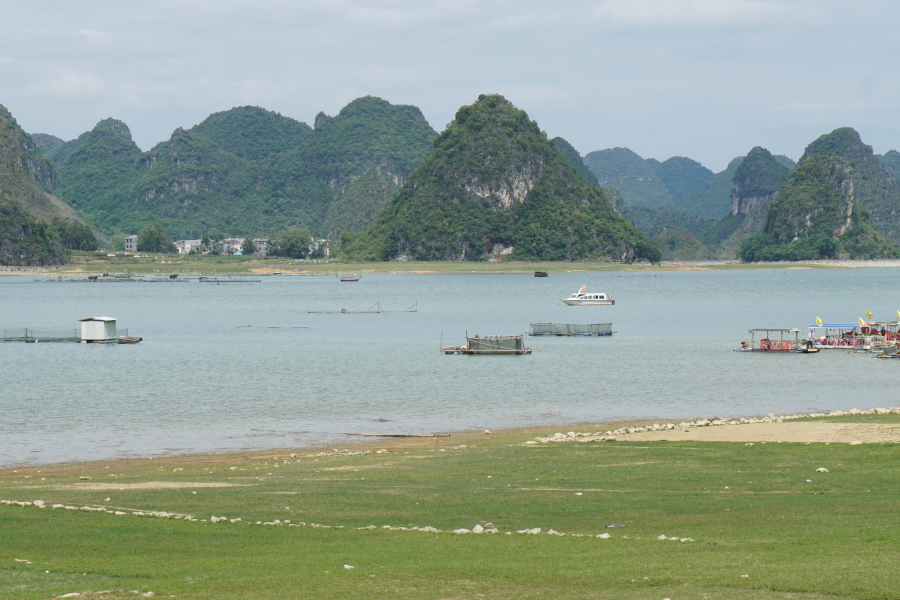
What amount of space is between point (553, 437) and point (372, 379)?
21227 millimetres

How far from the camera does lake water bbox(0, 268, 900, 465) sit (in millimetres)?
34344

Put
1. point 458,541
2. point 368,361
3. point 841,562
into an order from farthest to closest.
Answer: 1. point 368,361
2. point 458,541
3. point 841,562

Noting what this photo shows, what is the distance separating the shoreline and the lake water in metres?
1.42

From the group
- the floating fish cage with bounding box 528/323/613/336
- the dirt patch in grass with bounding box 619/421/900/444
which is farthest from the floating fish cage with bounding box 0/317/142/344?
the dirt patch in grass with bounding box 619/421/900/444

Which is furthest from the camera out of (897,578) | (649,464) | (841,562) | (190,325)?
(190,325)

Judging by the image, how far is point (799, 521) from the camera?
15219 millimetres

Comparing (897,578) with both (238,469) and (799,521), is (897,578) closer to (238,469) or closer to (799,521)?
(799,521)

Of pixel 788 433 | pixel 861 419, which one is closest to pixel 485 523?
pixel 788 433

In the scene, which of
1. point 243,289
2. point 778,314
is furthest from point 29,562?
point 243,289

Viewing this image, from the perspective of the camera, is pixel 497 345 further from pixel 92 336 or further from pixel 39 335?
pixel 39 335

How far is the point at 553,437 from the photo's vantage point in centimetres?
2891

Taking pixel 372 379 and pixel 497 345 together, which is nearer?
pixel 372 379

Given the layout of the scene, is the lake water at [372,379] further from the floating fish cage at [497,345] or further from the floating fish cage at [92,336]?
the floating fish cage at [497,345]

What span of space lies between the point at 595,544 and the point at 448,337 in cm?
6137
